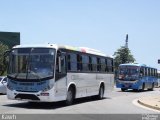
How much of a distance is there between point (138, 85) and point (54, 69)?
2277 centimetres

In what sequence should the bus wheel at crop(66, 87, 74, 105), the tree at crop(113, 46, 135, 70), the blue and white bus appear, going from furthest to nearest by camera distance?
the tree at crop(113, 46, 135, 70) → the blue and white bus → the bus wheel at crop(66, 87, 74, 105)

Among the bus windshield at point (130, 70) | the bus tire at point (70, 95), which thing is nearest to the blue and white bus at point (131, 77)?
the bus windshield at point (130, 70)

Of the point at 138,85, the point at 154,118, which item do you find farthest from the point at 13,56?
the point at 138,85

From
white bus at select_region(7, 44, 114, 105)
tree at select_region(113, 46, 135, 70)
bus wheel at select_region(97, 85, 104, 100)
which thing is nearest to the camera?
white bus at select_region(7, 44, 114, 105)

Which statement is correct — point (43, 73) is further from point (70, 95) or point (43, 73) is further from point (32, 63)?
point (70, 95)

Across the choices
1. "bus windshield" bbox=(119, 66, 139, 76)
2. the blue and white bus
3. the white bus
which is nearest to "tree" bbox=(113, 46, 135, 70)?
the blue and white bus

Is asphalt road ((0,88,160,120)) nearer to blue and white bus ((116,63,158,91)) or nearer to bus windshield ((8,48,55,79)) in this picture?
bus windshield ((8,48,55,79))

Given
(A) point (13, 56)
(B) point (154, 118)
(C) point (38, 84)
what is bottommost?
(B) point (154, 118)

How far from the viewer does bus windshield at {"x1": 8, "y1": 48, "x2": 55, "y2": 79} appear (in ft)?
61.1

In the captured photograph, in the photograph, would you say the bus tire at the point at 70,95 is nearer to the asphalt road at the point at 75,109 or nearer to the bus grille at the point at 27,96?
the asphalt road at the point at 75,109

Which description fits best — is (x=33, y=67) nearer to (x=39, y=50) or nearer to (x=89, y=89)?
(x=39, y=50)

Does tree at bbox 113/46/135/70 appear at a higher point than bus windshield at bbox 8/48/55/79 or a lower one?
higher

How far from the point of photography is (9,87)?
19172mm

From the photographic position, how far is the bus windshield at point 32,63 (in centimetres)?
1861
